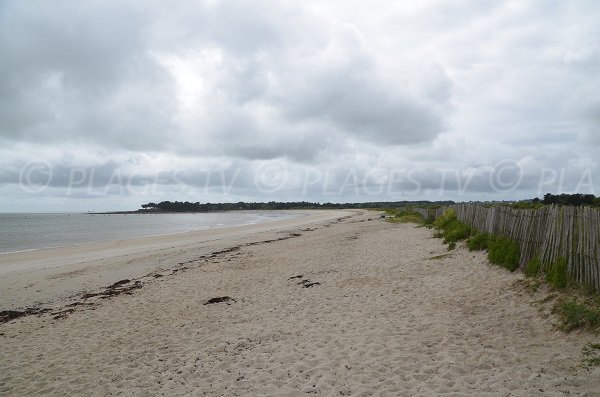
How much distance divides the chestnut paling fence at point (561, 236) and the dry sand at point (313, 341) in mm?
914

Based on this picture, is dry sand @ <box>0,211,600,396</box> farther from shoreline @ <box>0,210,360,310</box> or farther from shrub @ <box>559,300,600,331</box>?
shoreline @ <box>0,210,360,310</box>

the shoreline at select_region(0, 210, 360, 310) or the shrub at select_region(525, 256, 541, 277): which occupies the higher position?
the shrub at select_region(525, 256, 541, 277)

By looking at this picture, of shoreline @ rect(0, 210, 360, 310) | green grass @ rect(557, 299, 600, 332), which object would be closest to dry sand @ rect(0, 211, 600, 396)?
green grass @ rect(557, 299, 600, 332)

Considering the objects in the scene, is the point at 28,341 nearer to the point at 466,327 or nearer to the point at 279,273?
the point at 279,273

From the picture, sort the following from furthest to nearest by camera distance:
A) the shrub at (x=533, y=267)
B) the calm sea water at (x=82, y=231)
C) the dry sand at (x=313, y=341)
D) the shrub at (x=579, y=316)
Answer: the calm sea water at (x=82, y=231)
the shrub at (x=533, y=267)
the shrub at (x=579, y=316)
the dry sand at (x=313, y=341)

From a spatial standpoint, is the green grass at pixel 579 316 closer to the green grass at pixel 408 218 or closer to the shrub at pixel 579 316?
the shrub at pixel 579 316

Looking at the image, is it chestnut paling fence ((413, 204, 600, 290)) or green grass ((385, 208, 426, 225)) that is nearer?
chestnut paling fence ((413, 204, 600, 290))

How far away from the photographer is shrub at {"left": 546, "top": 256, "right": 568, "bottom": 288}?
732 centimetres

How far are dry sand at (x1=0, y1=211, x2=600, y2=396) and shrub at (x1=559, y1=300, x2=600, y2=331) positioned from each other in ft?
0.63

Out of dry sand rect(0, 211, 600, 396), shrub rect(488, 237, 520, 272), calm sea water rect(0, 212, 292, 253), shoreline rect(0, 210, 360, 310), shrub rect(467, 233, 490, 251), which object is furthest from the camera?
calm sea water rect(0, 212, 292, 253)

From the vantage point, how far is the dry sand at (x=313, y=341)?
514 centimetres

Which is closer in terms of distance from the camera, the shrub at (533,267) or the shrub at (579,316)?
the shrub at (579,316)

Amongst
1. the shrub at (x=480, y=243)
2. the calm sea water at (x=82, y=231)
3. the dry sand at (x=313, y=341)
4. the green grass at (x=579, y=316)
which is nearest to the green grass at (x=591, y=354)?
the dry sand at (x=313, y=341)

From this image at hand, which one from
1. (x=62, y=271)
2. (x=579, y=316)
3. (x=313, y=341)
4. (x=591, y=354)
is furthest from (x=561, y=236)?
(x=62, y=271)
